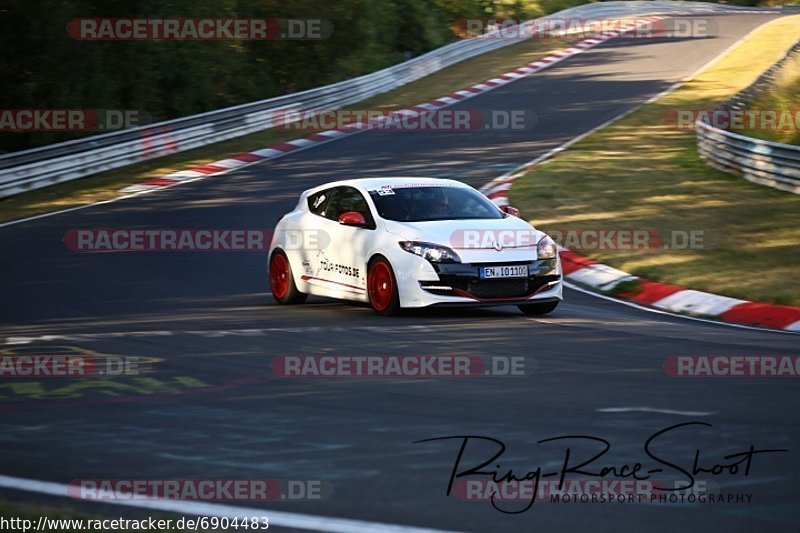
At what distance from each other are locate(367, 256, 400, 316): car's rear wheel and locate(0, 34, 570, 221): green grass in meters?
11.1

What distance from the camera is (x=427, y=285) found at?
12.0m

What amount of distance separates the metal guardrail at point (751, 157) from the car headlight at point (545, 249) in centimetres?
910

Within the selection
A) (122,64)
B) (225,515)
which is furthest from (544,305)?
(122,64)

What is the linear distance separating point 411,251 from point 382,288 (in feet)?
1.74

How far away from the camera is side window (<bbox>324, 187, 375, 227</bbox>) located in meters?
13.3

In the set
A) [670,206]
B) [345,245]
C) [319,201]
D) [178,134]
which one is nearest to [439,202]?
[345,245]

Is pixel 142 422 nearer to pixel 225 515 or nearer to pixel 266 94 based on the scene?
pixel 225 515

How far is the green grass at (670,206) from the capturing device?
49.5 feet

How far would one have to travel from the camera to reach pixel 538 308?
12.7 m

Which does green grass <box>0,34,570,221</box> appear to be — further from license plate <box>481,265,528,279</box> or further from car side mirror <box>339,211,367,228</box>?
license plate <box>481,265,528,279</box>

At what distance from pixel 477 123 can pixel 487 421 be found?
2518 cm

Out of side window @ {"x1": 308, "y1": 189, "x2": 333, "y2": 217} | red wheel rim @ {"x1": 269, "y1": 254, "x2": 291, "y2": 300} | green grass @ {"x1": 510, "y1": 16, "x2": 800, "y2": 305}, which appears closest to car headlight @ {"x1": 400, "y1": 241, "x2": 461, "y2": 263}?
side window @ {"x1": 308, "y1": 189, "x2": 333, "y2": 217}

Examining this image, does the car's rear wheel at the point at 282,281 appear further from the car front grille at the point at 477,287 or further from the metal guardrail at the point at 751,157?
the metal guardrail at the point at 751,157

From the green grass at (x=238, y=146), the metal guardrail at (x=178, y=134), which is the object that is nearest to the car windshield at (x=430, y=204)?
the green grass at (x=238, y=146)
